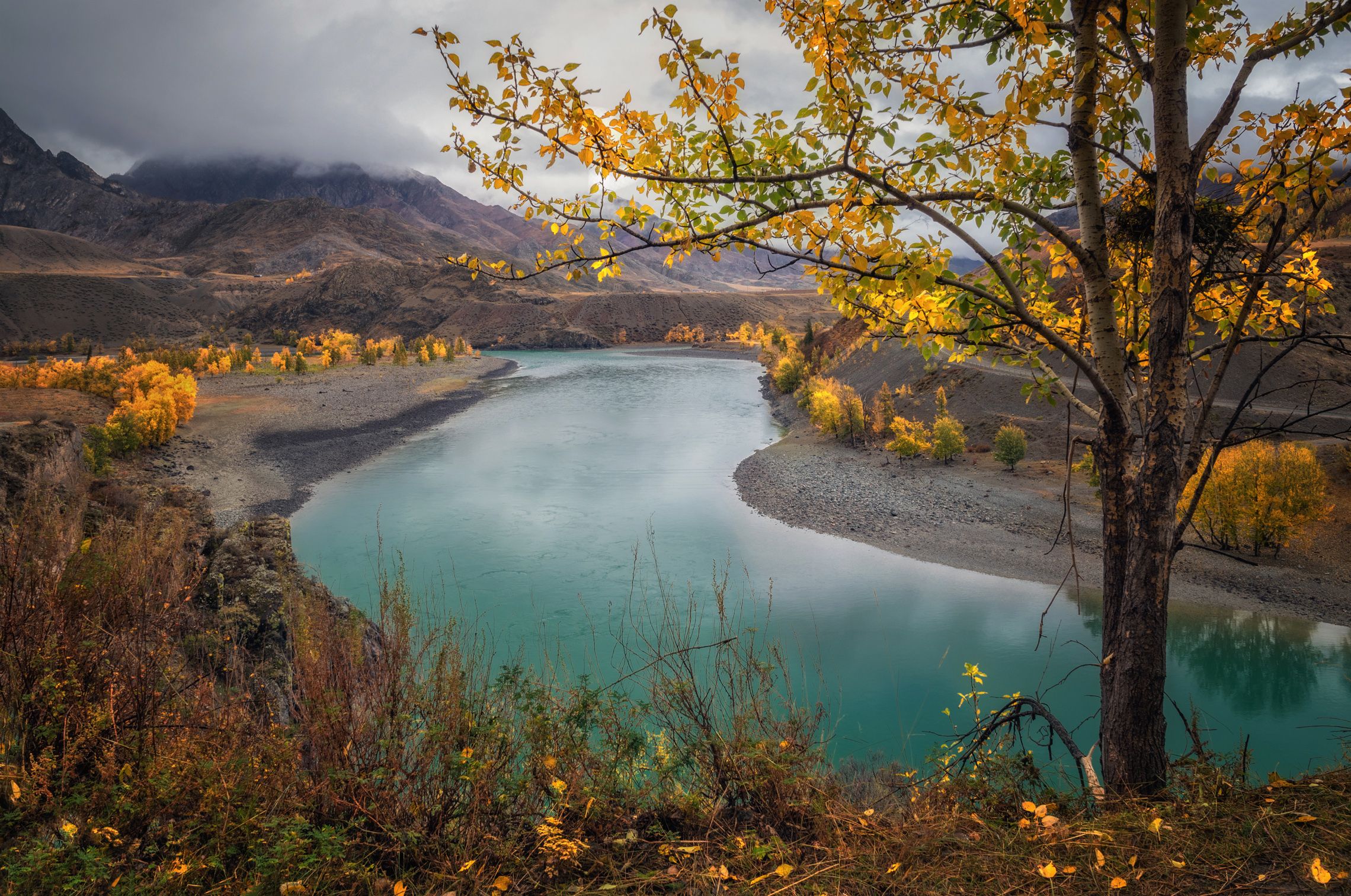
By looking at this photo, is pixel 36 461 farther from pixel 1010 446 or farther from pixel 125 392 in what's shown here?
pixel 1010 446

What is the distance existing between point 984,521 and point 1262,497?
5.45m

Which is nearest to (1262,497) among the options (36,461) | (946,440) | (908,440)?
(946,440)

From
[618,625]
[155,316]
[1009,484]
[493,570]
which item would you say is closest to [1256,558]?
[1009,484]

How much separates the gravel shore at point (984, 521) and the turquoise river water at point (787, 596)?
2.12 feet

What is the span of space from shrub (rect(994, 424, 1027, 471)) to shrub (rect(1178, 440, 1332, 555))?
21.9ft

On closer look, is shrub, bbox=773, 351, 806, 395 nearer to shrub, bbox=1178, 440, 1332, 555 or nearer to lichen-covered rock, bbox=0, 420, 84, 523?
shrub, bbox=1178, 440, 1332, 555

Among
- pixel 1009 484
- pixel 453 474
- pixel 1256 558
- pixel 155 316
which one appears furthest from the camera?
pixel 155 316

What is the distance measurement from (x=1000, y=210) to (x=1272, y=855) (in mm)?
2674

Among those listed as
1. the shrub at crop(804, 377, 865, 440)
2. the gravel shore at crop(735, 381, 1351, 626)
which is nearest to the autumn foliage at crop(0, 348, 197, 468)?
the gravel shore at crop(735, 381, 1351, 626)

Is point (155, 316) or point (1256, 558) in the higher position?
point (155, 316)

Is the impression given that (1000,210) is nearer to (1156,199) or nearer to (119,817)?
(1156,199)

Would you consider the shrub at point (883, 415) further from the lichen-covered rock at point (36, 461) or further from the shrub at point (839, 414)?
the lichen-covered rock at point (36, 461)

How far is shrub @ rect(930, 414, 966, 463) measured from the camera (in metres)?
22.4

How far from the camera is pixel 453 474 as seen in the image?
22.3 m
